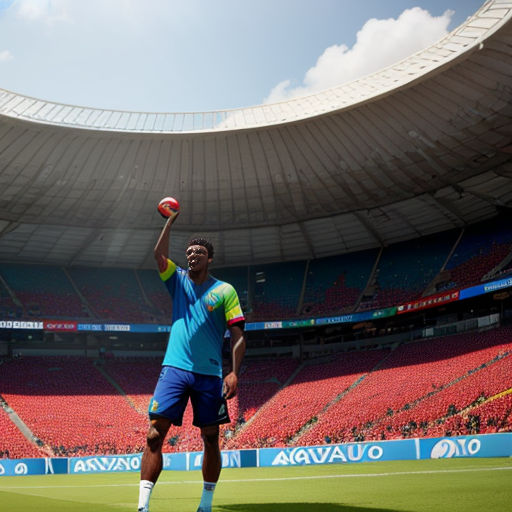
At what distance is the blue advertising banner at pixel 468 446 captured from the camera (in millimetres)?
20281

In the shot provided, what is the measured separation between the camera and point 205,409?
6055 millimetres

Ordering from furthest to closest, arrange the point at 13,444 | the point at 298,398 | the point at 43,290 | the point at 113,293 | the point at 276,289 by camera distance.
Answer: the point at 276,289 → the point at 113,293 → the point at 43,290 → the point at 298,398 → the point at 13,444

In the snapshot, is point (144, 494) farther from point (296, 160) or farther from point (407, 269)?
point (407, 269)

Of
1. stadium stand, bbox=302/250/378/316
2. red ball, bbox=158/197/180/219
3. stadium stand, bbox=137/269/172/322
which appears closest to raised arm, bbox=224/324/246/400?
red ball, bbox=158/197/180/219

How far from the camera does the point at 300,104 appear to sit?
3594cm

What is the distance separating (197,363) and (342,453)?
797 inches

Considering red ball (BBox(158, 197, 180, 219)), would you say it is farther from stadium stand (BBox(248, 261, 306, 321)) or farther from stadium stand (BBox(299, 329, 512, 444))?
stadium stand (BBox(248, 261, 306, 321))

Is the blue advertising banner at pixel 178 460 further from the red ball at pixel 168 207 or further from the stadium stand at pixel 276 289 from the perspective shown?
the red ball at pixel 168 207

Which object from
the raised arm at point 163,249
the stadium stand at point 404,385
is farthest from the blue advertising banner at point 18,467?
the raised arm at point 163,249

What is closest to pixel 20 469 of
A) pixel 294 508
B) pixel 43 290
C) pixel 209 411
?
pixel 43 290

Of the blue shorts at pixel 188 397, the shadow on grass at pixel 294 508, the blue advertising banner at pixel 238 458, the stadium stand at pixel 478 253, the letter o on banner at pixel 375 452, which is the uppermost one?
the stadium stand at pixel 478 253

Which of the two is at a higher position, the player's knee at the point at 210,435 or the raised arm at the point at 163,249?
the raised arm at the point at 163,249

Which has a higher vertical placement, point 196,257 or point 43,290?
point 43,290

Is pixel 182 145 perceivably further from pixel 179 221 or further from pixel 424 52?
pixel 424 52
